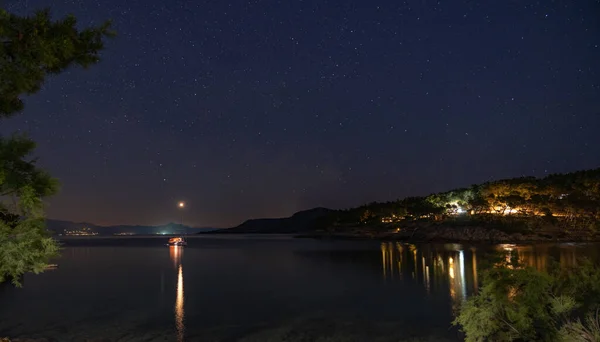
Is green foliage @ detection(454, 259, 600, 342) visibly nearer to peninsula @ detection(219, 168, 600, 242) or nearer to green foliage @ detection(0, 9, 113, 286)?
green foliage @ detection(0, 9, 113, 286)

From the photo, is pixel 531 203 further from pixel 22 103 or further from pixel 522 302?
pixel 22 103

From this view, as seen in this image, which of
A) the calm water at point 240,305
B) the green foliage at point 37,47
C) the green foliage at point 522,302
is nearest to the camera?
the green foliage at point 37,47

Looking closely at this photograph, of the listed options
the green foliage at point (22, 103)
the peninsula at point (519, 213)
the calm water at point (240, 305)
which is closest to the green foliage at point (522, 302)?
the calm water at point (240, 305)

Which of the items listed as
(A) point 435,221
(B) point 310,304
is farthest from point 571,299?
(A) point 435,221

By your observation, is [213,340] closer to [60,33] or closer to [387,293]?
[60,33]

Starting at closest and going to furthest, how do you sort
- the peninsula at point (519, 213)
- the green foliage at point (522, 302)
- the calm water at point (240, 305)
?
the green foliage at point (522, 302), the calm water at point (240, 305), the peninsula at point (519, 213)

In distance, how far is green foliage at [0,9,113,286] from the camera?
328 inches

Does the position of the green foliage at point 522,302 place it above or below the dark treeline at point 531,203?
below

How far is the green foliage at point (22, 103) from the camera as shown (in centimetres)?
833

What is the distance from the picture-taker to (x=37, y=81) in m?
9.31

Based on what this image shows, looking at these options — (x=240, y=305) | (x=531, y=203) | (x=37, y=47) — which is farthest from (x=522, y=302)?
(x=531, y=203)

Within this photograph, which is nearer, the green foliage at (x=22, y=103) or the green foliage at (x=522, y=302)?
the green foliage at (x=22, y=103)

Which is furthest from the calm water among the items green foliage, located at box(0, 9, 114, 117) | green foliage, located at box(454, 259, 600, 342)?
green foliage, located at box(0, 9, 114, 117)

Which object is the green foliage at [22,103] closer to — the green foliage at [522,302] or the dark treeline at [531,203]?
the green foliage at [522,302]
